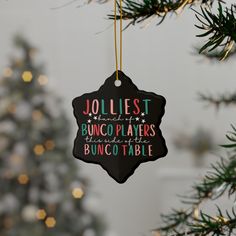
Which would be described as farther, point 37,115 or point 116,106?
point 37,115

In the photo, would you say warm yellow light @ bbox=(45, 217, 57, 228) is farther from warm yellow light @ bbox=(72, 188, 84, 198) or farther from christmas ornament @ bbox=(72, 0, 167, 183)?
christmas ornament @ bbox=(72, 0, 167, 183)

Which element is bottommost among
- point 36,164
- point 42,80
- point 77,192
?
point 77,192

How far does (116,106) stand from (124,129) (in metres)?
0.03

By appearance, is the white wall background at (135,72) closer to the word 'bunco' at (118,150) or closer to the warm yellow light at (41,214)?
the warm yellow light at (41,214)

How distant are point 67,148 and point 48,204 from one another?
0.83 ft

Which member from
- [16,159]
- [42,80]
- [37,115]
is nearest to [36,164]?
[16,159]

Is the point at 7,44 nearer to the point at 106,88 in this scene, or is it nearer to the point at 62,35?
the point at 62,35

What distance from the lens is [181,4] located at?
1.75 ft

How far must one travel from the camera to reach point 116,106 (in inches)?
23.1

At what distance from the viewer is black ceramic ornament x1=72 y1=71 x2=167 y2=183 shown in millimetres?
582

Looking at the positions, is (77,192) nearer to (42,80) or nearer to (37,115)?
(37,115)

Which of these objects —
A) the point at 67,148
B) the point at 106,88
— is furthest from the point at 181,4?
the point at 67,148

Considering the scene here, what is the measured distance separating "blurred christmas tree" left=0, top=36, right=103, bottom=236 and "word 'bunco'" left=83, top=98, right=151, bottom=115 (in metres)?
1.69

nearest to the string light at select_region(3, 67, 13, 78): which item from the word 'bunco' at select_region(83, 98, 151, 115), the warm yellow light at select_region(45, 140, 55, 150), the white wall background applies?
the white wall background
